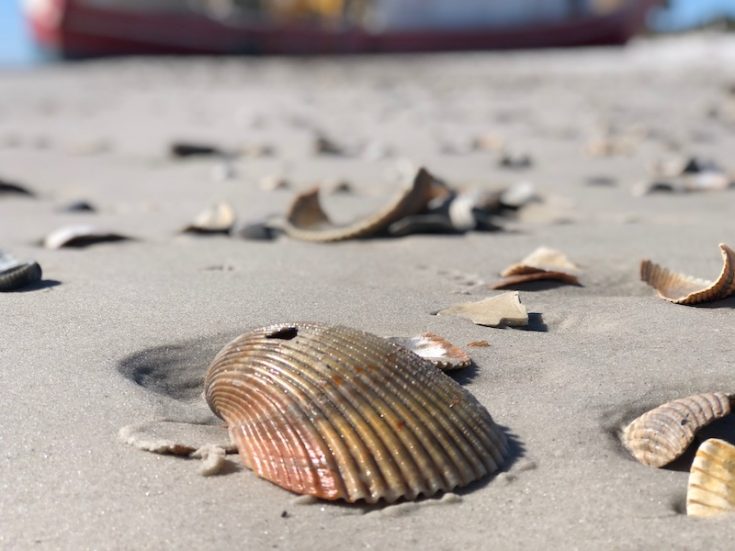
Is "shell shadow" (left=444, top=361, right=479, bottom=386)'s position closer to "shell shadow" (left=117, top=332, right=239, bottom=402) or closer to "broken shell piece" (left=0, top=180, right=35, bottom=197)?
"shell shadow" (left=117, top=332, right=239, bottom=402)

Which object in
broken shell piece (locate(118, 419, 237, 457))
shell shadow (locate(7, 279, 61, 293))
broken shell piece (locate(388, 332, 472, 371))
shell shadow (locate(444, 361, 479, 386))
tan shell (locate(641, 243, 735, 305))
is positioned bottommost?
broken shell piece (locate(118, 419, 237, 457))

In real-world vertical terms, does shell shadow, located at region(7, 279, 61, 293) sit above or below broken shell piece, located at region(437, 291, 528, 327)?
below

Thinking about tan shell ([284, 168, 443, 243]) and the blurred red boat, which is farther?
the blurred red boat

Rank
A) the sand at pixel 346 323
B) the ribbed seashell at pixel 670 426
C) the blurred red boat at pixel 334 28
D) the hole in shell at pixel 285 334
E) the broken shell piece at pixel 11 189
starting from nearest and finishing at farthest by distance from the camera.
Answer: the sand at pixel 346 323 < the ribbed seashell at pixel 670 426 < the hole in shell at pixel 285 334 < the broken shell piece at pixel 11 189 < the blurred red boat at pixel 334 28

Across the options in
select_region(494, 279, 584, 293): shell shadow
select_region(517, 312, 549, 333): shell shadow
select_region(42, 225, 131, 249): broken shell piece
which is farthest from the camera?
select_region(42, 225, 131, 249): broken shell piece

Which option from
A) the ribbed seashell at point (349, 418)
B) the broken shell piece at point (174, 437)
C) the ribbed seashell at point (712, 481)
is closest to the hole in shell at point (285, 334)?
the ribbed seashell at point (349, 418)

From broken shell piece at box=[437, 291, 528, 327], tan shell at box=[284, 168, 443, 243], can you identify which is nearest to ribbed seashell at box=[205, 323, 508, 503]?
broken shell piece at box=[437, 291, 528, 327]

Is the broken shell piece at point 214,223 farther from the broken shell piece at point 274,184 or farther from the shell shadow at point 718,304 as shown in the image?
the shell shadow at point 718,304

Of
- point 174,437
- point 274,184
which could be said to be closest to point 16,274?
point 174,437
